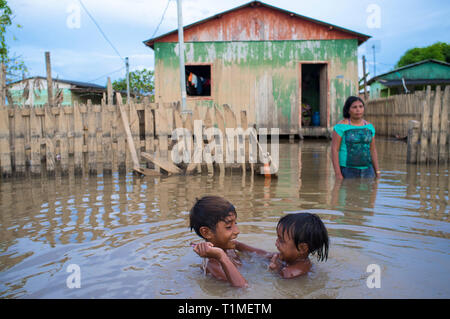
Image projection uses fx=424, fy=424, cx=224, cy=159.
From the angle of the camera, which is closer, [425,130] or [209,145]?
[209,145]

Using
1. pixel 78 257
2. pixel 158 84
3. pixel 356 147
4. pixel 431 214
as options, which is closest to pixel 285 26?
pixel 158 84

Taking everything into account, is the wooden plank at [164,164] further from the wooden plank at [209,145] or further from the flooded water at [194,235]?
the wooden plank at [209,145]

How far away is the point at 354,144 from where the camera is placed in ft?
20.7

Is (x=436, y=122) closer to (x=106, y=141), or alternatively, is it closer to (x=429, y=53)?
(x=106, y=141)

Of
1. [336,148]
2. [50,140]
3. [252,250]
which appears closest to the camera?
[252,250]

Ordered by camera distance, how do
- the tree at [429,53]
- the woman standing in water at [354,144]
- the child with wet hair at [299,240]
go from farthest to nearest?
the tree at [429,53]
the woman standing in water at [354,144]
the child with wet hair at [299,240]

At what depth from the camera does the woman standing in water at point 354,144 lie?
614 cm

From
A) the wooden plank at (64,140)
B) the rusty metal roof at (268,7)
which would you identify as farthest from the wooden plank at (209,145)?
the rusty metal roof at (268,7)

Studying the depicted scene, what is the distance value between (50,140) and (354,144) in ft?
18.4

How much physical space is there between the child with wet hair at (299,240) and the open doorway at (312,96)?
565 inches

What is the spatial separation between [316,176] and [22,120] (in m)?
5.76

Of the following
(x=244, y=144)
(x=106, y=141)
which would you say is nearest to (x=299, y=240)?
(x=244, y=144)
